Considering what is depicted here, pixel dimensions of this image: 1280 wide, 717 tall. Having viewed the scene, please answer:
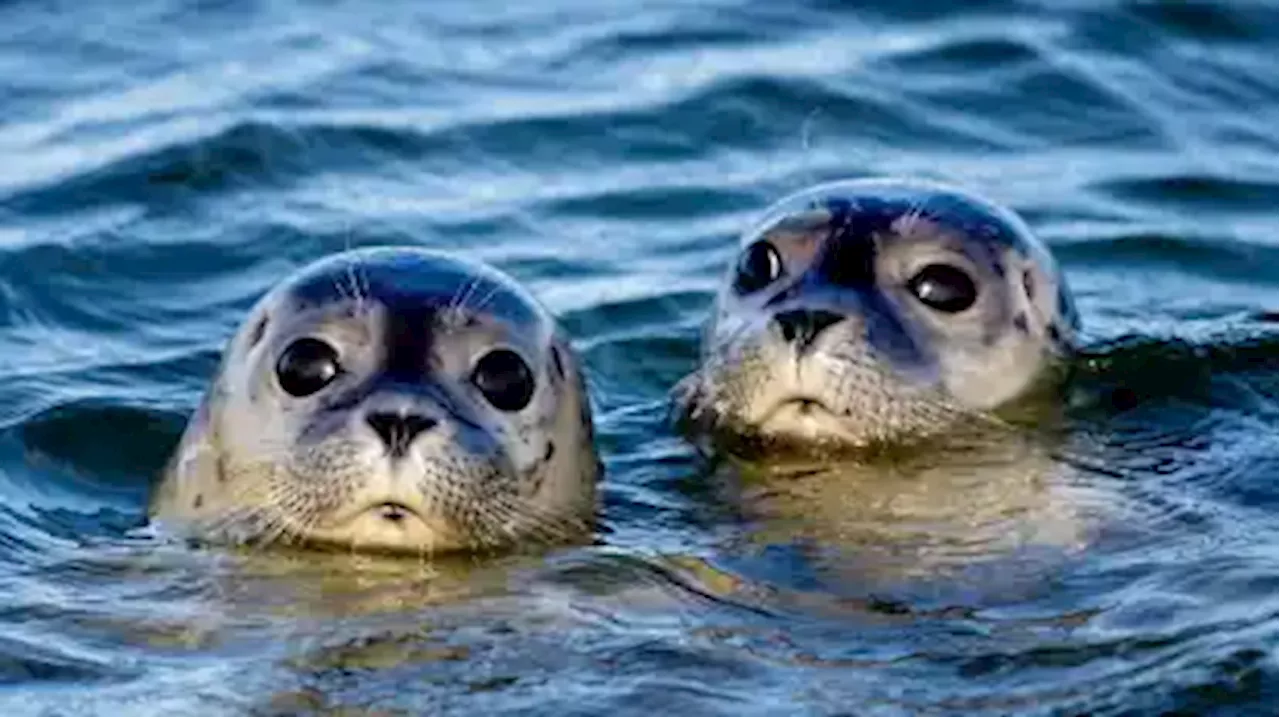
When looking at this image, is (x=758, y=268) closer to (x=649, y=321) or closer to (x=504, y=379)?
(x=504, y=379)

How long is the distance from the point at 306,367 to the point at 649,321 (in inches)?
116

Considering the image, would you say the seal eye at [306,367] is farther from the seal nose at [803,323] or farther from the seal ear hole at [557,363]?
the seal nose at [803,323]

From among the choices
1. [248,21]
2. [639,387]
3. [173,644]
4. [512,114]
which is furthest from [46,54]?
[173,644]

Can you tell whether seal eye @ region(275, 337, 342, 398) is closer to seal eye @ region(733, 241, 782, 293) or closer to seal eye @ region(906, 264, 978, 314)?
seal eye @ region(733, 241, 782, 293)

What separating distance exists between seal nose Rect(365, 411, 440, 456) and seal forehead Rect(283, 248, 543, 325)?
1.26 ft

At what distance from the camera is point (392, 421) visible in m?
7.48

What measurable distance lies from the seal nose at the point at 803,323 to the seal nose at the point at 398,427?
1.17 m

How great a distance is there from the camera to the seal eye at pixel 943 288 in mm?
8758

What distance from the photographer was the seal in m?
7.52

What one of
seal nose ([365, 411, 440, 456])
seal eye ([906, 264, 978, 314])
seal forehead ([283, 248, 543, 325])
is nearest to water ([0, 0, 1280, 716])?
seal nose ([365, 411, 440, 456])

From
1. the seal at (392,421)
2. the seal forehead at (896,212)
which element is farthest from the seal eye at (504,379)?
the seal forehead at (896,212)

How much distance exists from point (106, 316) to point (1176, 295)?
9.96ft

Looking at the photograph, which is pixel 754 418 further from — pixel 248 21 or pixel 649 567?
pixel 248 21

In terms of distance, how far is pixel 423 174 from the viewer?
39.7ft
